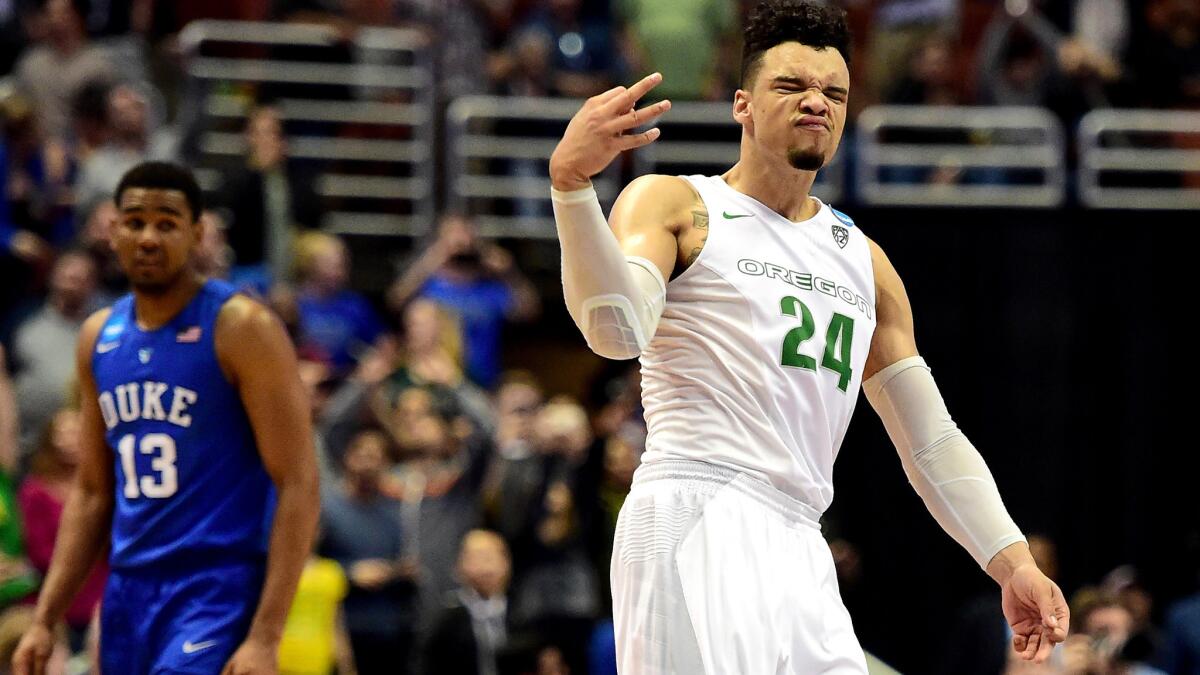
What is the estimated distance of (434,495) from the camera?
1040 cm

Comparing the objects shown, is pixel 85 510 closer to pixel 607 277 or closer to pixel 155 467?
pixel 155 467

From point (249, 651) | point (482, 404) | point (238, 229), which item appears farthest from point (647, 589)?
point (238, 229)

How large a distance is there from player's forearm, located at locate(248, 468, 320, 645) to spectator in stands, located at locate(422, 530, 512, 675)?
4.37m

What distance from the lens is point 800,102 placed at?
450cm

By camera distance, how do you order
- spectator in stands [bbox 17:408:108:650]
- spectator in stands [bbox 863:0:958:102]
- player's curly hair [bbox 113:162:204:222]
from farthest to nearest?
spectator in stands [bbox 863:0:958:102] < spectator in stands [bbox 17:408:108:650] < player's curly hair [bbox 113:162:204:222]

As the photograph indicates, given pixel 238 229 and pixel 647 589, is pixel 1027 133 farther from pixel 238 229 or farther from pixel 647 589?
pixel 647 589

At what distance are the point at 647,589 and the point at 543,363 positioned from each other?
9643 mm

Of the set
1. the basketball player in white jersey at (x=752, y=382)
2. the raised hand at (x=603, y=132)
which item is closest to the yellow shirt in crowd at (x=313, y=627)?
the basketball player in white jersey at (x=752, y=382)

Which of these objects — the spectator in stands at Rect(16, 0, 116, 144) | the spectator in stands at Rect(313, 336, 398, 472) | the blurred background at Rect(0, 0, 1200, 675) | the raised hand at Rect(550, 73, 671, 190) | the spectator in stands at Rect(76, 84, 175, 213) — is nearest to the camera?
the raised hand at Rect(550, 73, 671, 190)

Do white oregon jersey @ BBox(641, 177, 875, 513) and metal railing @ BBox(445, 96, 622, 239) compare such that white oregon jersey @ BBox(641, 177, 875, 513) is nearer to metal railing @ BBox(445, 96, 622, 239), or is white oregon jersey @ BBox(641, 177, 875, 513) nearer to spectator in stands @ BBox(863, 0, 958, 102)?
metal railing @ BBox(445, 96, 622, 239)

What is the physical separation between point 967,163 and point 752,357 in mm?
9438

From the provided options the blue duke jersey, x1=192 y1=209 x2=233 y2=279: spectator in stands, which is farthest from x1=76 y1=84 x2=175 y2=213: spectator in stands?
the blue duke jersey

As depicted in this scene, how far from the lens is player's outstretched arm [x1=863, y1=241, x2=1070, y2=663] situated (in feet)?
15.3

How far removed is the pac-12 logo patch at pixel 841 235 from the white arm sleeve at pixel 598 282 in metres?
0.85
